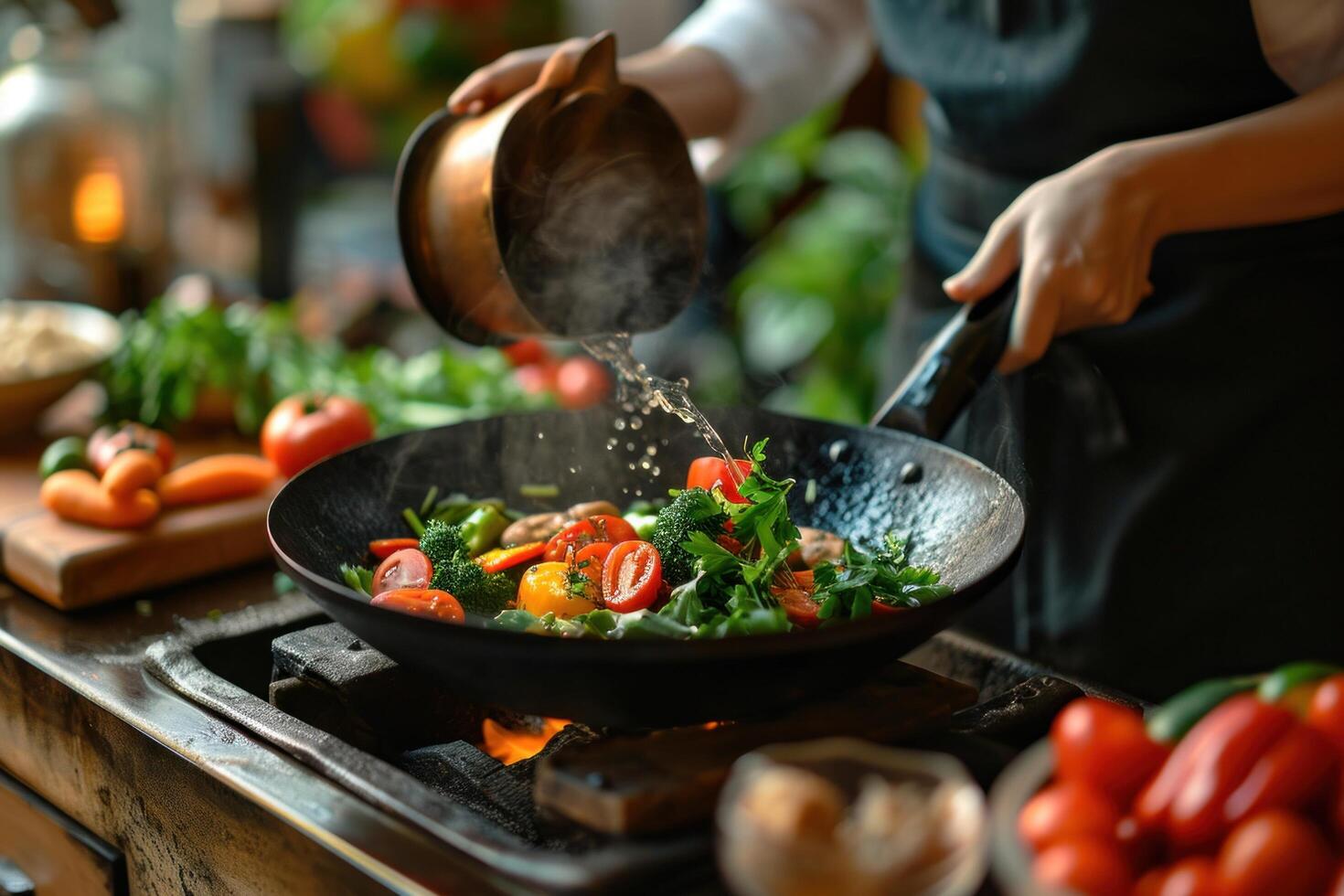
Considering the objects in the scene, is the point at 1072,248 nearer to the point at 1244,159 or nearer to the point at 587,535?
the point at 1244,159

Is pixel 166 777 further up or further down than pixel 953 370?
further down

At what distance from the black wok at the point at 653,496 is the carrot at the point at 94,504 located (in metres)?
0.50

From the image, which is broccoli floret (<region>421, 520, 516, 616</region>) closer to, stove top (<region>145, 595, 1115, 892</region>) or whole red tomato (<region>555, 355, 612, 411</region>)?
stove top (<region>145, 595, 1115, 892</region>)

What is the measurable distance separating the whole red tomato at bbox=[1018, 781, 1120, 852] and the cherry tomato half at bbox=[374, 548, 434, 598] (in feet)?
2.51

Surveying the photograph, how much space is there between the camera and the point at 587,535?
4.84ft

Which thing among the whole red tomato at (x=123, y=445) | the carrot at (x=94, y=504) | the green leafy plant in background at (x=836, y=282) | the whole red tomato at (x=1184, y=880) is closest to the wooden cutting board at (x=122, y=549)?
the carrot at (x=94, y=504)

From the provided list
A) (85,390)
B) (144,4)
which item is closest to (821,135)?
(85,390)

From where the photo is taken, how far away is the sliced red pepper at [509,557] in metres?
1.52

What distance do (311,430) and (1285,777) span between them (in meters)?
1.71

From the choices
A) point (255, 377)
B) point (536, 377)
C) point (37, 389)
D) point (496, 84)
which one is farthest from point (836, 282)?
point (37, 389)

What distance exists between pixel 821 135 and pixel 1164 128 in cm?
259

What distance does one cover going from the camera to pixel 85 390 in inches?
111

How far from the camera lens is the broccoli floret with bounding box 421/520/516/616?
1421mm

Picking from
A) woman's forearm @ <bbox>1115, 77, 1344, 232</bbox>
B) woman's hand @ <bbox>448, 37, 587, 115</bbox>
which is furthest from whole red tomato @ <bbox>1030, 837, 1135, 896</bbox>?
Result: woman's hand @ <bbox>448, 37, 587, 115</bbox>
